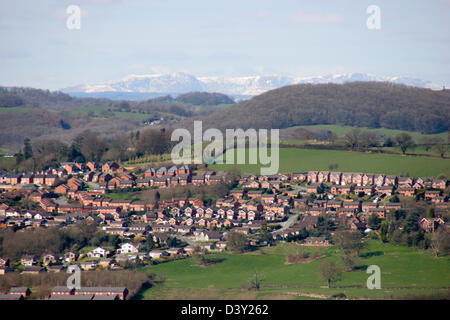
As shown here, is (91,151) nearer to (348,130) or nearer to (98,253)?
(98,253)

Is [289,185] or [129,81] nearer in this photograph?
[289,185]

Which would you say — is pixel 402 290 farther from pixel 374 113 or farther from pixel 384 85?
pixel 384 85

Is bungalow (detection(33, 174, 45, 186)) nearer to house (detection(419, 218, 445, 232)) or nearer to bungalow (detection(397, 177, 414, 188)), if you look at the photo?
bungalow (detection(397, 177, 414, 188))

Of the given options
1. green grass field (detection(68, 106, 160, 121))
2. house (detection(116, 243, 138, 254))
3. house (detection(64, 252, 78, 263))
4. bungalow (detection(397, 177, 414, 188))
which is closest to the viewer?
house (detection(64, 252, 78, 263))

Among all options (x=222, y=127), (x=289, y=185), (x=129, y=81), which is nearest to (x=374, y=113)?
(x=222, y=127)

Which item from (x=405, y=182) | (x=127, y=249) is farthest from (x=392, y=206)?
(x=127, y=249)

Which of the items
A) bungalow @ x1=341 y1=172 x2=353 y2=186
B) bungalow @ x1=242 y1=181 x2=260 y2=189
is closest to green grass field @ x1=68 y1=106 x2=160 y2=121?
bungalow @ x1=242 y1=181 x2=260 y2=189
